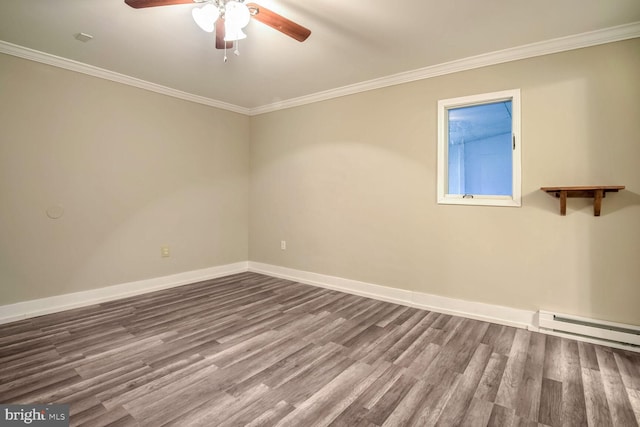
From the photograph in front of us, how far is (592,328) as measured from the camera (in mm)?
2500

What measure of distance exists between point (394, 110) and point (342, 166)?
3.00 ft

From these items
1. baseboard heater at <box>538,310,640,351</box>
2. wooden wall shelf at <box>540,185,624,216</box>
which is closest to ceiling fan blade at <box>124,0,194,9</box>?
wooden wall shelf at <box>540,185,624,216</box>

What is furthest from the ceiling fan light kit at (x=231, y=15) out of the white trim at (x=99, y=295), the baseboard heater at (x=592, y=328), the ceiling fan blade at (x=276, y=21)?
Answer: the baseboard heater at (x=592, y=328)

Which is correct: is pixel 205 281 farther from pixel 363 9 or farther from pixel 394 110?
pixel 363 9

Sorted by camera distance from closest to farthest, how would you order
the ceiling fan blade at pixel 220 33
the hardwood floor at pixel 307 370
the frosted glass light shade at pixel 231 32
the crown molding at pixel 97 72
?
the hardwood floor at pixel 307 370 < the frosted glass light shade at pixel 231 32 < the ceiling fan blade at pixel 220 33 < the crown molding at pixel 97 72

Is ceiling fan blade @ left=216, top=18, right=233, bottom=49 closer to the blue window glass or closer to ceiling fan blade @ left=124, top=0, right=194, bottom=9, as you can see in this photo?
ceiling fan blade @ left=124, top=0, right=194, bottom=9

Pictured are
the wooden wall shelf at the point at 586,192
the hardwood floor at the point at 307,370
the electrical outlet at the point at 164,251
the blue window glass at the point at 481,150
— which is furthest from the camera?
the electrical outlet at the point at 164,251

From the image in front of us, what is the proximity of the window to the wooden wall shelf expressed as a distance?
31cm

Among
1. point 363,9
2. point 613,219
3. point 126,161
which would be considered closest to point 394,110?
point 363,9

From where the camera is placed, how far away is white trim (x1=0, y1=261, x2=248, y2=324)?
9.57ft

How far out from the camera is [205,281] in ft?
14.2

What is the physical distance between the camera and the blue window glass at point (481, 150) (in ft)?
9.88

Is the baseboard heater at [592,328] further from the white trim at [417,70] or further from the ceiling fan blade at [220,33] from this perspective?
the ceiling fan blade at [220,33]

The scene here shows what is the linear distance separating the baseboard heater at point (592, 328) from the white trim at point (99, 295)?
3.95m
